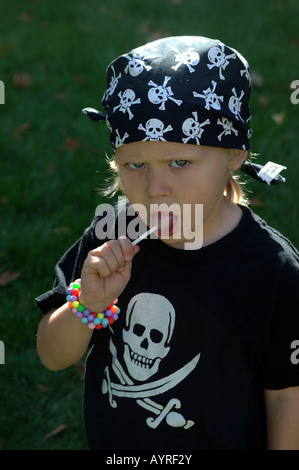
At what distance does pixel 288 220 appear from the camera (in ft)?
12.7

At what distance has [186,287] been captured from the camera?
201 cm

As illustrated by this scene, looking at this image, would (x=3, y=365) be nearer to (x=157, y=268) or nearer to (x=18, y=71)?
(x=157, y=268)

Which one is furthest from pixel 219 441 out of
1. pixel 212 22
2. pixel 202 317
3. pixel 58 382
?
pixel 212 22

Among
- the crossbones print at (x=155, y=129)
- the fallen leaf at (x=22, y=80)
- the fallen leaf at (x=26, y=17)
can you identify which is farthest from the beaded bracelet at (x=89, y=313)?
the fallen leaf at (x=26, y=17)

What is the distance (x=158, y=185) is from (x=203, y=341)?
49cm

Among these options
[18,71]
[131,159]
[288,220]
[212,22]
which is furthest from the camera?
[212,22]

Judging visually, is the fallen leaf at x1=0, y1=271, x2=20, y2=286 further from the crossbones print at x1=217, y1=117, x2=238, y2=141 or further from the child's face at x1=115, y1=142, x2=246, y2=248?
the crossbones print at x1=217, y1=117, x2=238, y2=141

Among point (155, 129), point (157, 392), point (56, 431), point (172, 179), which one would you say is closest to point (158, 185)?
point (172, 179)

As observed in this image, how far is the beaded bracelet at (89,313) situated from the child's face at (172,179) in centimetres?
28

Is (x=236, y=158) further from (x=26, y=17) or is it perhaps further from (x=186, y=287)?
(x=26, y=17)

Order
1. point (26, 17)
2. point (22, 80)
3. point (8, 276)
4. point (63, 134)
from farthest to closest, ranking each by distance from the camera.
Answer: point (26, 17), point (22, 80), point (63, 134), point (8, 276)

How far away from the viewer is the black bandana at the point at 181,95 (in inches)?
74.0

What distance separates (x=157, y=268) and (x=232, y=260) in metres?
0.23

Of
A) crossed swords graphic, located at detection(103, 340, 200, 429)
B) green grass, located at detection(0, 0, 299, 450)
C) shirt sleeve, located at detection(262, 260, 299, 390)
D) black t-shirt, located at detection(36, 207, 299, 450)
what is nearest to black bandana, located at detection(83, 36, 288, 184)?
black t-shirt, located at detection(36, 207, 299, 450)
